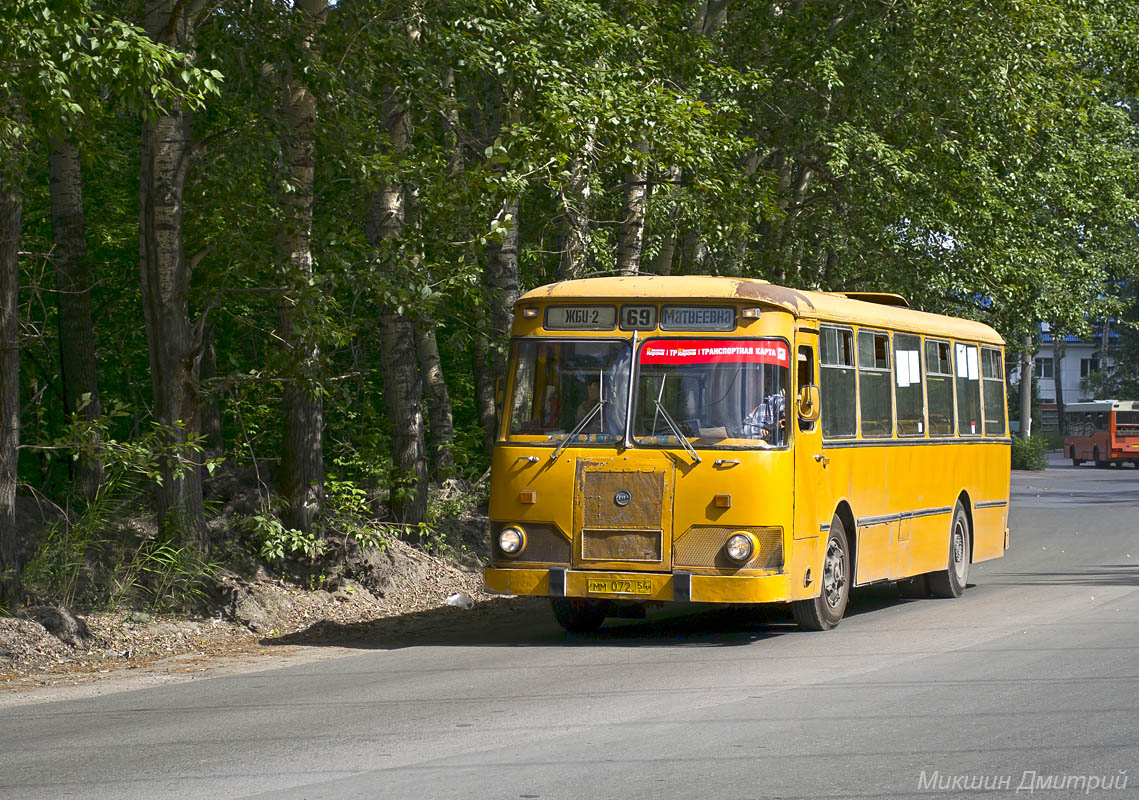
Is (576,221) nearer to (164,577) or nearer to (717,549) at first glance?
(164,577)

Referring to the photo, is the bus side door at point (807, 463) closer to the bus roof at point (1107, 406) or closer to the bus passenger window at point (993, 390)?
the bus passenger window at point (993, 390)

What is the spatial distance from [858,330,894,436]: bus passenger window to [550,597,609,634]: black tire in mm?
2906

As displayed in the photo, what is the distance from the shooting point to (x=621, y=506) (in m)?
12.5

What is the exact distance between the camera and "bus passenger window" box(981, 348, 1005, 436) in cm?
1823

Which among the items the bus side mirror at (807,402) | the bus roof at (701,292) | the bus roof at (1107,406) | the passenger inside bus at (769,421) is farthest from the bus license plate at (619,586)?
the bus roof at (1107,406)

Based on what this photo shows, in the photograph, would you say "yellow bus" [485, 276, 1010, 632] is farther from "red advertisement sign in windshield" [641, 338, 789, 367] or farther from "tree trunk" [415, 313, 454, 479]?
"tree trunk" [415, 313, 454, 479]

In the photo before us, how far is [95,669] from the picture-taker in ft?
40.7

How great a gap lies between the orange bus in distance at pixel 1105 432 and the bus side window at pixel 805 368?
5313 cm

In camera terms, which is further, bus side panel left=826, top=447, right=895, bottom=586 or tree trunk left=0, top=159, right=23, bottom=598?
bus side panel left=826, top=447, right=895, bottom=586

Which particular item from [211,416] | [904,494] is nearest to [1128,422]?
[211,416]

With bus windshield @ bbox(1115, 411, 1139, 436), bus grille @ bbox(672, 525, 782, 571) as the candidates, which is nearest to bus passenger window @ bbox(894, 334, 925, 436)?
bus grille @ bbox(672, 525, 782, 571)

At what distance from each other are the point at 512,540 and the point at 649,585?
1210 mm

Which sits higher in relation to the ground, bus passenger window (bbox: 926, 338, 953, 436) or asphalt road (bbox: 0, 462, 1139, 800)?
bus passenger window (bbox: 926, 338, 953, 436)

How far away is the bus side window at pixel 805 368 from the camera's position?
12977 millimetres
